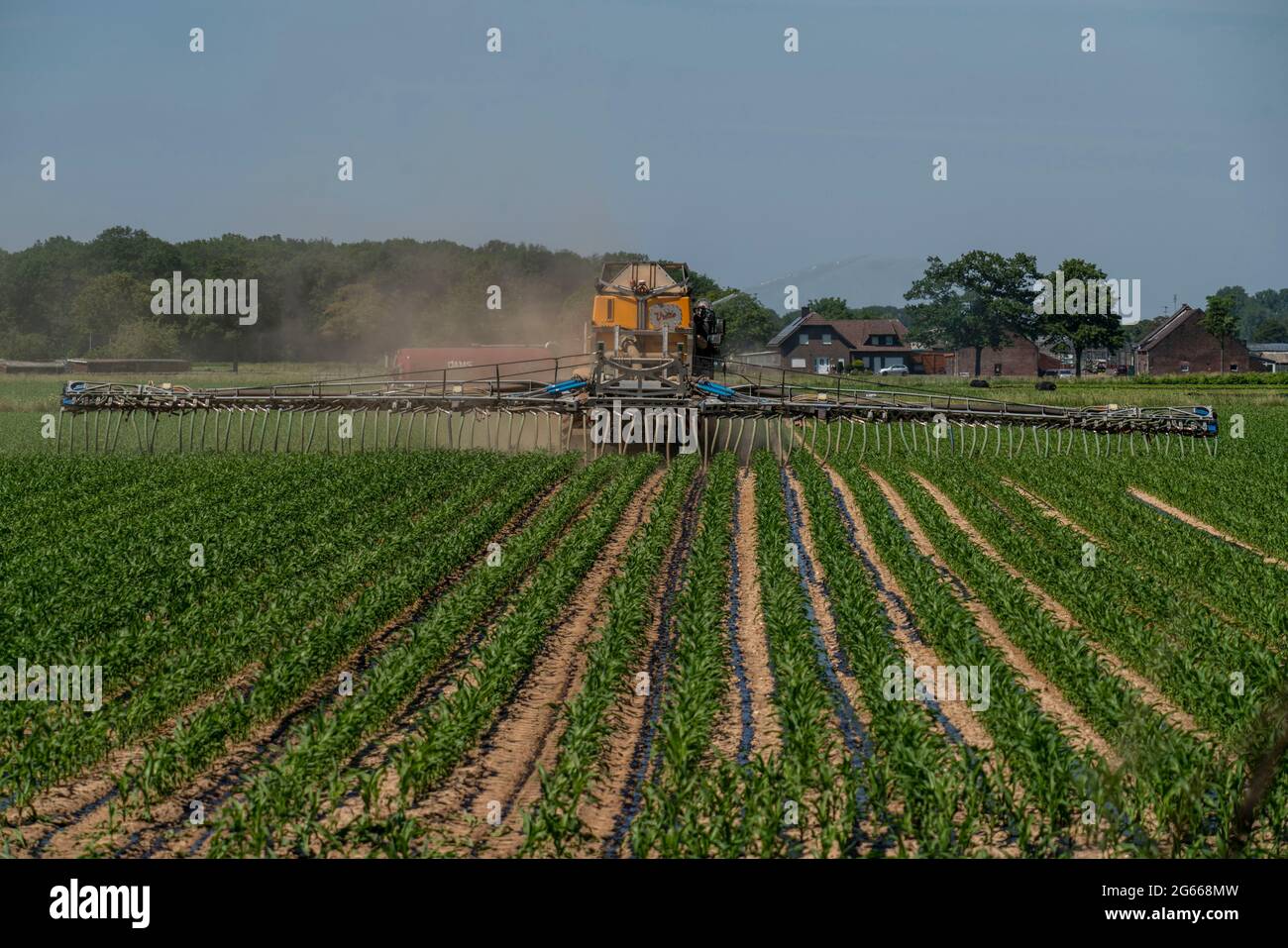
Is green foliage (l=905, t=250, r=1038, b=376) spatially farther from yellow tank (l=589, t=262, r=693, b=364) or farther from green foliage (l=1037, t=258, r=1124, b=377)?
yellow tank (l=589, t=262, r=693, b=364)

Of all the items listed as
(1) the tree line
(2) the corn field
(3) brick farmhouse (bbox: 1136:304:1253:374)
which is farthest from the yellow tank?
(3) brick farmhouse (bbox: 1136:304:1253:374)

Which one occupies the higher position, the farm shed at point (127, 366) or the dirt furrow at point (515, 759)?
the farm shed at point (127, 366)

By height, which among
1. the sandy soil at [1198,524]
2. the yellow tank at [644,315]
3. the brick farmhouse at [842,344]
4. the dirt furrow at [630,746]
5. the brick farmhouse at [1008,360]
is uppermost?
the brick farmhouse at [842,344]

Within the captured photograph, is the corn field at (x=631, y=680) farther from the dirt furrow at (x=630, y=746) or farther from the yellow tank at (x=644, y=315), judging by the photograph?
the yellow tank at (x=644, y=315)

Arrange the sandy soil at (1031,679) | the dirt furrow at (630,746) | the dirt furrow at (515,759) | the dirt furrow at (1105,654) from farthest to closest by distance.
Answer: the dirt furrow at (1105,654)
the sandy soil at (1031,679)
the dirt furrow at (630,746)
the dirt furrow at (515,759)

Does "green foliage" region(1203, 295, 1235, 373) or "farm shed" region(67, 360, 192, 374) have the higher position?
"green foliage" region(1203, 295, 1235, 373)

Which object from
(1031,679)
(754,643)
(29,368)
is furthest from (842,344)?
(1031,679)

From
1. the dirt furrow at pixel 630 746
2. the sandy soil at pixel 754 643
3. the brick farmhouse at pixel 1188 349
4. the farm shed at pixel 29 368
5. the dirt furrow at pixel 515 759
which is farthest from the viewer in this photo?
the brick farmhouse at pixel 1188 349

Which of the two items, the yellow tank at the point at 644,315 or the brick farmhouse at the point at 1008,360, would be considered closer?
the yellow tank at the point at 644,315

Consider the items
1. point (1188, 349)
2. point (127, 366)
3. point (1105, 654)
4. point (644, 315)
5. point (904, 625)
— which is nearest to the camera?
point (1105, 654)

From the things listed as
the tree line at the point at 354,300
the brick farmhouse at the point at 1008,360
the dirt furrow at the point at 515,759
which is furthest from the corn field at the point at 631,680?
the brick farmhouse at the point at 1008,360

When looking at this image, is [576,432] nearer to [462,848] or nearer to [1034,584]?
[1034,584]

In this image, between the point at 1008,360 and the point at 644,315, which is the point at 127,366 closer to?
the point at 644,315

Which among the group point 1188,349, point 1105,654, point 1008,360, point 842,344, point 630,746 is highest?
point 842,344
